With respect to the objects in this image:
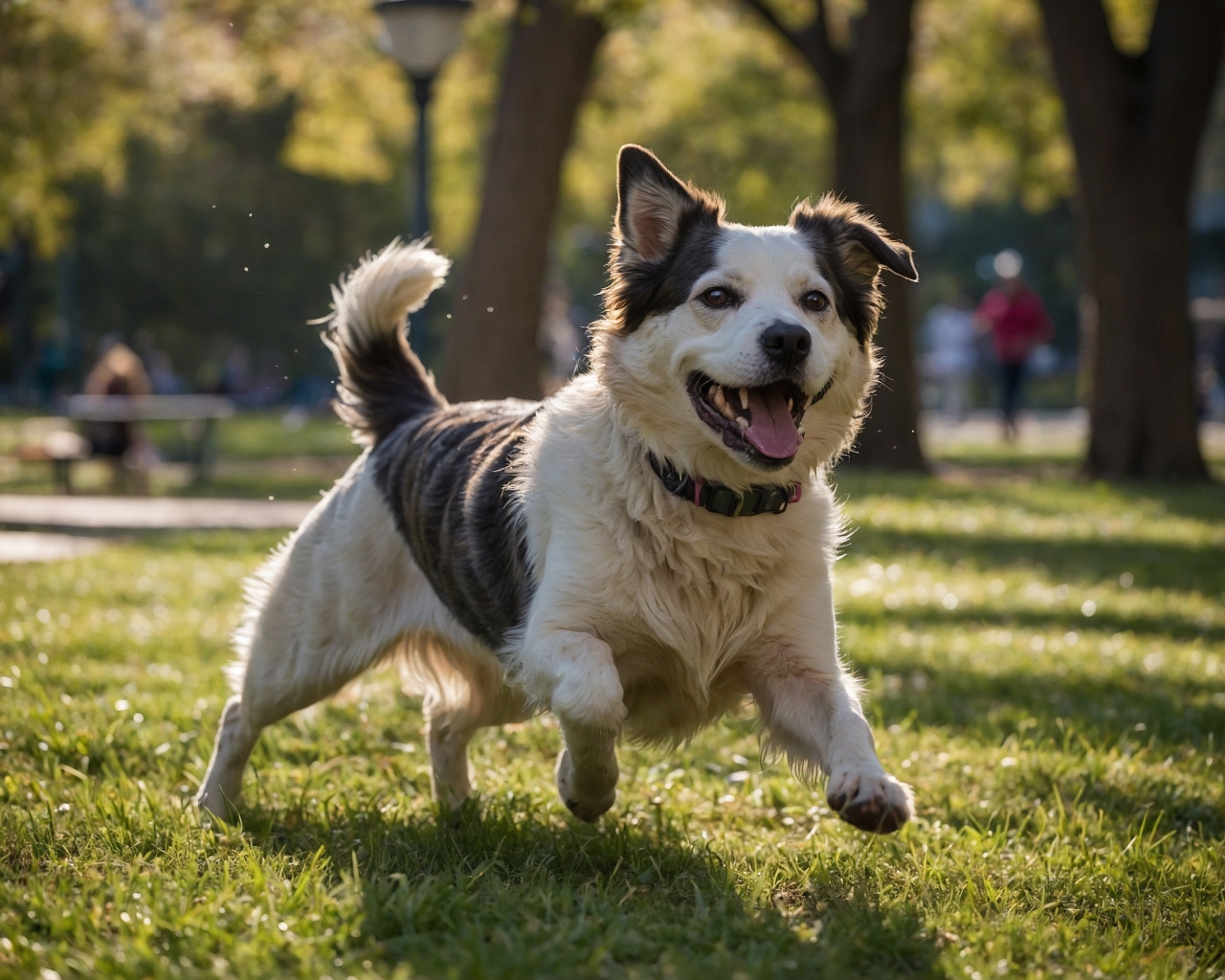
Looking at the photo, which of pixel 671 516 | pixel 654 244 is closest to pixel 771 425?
pixel 671 516

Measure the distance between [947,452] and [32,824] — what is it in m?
19.9

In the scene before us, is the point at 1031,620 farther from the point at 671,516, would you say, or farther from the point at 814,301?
the point at 671,516

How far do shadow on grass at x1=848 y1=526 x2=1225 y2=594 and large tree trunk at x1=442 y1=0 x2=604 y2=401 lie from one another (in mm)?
5109

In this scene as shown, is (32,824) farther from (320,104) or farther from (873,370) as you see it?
(320,104)

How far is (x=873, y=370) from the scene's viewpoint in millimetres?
4816

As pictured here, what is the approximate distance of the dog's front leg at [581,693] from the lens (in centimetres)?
414

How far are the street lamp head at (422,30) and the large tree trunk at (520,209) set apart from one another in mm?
3524

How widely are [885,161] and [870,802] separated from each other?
15.1m

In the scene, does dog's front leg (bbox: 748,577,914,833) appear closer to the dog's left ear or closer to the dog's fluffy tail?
the dog's left ear

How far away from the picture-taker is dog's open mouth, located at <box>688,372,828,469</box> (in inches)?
171

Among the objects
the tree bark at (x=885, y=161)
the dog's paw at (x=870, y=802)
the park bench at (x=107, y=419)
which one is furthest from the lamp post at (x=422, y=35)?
the dog's paw at (x=870, y=802)

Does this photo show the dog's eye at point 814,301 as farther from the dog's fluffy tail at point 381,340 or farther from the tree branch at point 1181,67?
the tree branch at point 1181,67

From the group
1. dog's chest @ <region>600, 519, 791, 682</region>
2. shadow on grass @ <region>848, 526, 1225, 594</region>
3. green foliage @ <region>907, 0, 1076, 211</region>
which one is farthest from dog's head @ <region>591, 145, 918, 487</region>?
green foliage @ <region>907, 0, 1076, 211</region>

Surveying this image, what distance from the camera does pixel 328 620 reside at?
17.5 feet
